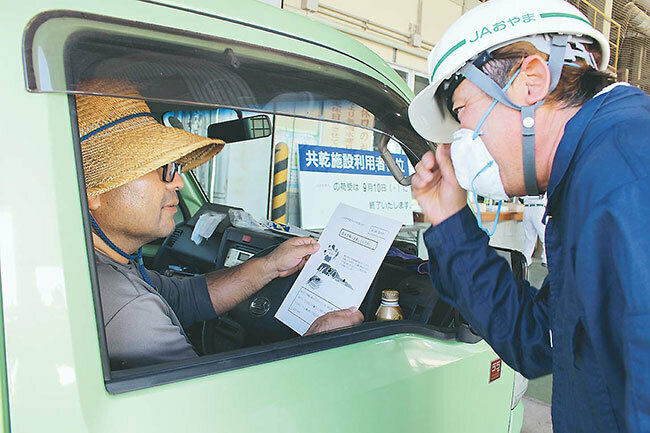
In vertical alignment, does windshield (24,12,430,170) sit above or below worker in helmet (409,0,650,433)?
above

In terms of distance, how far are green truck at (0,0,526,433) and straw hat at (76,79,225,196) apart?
15cm

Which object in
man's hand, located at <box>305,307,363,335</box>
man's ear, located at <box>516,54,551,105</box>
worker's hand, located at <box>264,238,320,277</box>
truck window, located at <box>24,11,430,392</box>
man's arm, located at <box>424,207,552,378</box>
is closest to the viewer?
truck window, located at <box>24,11,430,392</box>

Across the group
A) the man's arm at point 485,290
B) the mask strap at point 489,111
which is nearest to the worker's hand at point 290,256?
the man's arm at point 485,290

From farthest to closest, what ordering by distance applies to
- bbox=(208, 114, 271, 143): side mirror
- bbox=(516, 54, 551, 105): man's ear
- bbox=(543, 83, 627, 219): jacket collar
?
bbox=(208, 114, 271, 143): side mirror < bbox=(516, 54, 551, 105): man's ear < bbox=(543, 83, 627, 219): jacket collar

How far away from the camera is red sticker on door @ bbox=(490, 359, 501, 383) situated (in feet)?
5.53

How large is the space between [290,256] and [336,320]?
433mm

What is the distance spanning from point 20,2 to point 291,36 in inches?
21.2

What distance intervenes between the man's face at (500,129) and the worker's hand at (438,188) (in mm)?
185

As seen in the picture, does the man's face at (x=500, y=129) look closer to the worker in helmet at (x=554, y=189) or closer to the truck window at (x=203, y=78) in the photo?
the worker in helmet at (x=554, y=189)

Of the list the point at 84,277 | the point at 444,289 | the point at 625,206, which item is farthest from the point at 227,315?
the point at 625,206

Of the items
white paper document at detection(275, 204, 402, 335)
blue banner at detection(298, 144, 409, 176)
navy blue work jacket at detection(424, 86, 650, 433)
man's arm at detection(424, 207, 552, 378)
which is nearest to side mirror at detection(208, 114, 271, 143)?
white paper document at detection(275, 204, 402, 335)

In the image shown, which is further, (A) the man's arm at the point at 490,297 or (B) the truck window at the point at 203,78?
(A) the man's arm at the point at 490,297

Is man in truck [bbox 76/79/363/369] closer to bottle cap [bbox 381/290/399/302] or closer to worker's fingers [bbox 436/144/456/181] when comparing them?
bottle cap [bbox 381/290/399/302]

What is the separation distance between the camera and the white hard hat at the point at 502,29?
109cm
